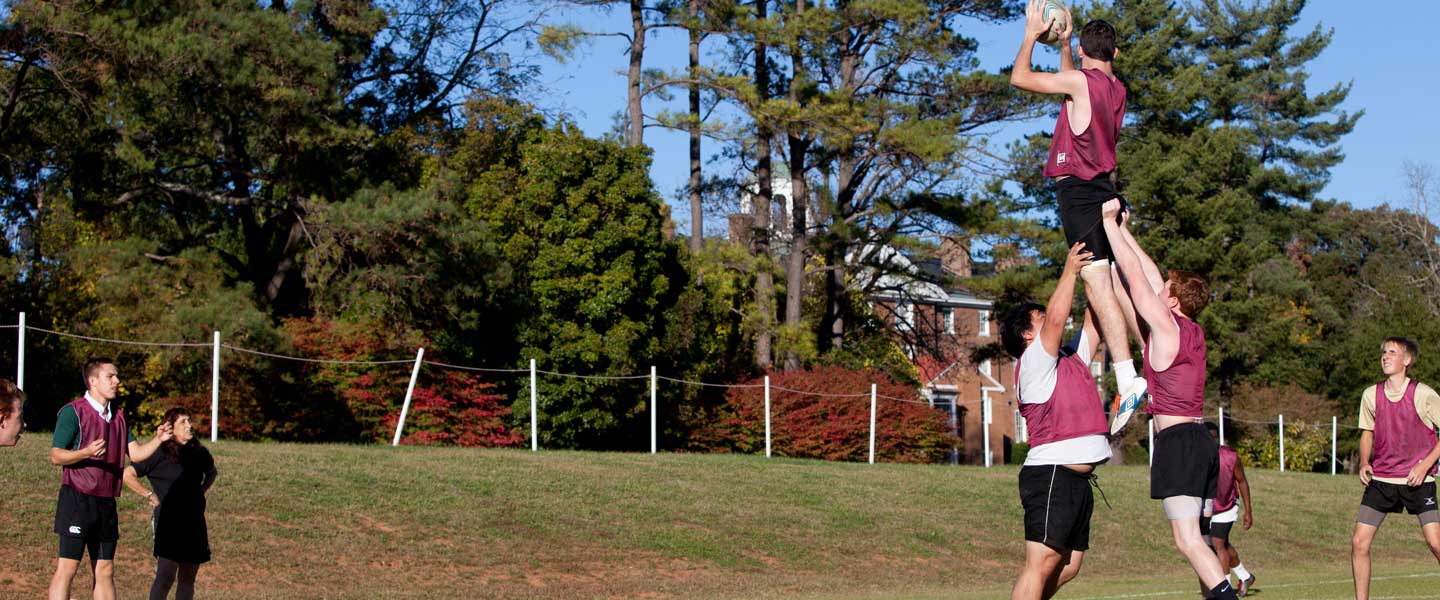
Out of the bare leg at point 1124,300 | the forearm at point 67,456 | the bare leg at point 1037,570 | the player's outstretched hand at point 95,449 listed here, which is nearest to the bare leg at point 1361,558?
the bare leg at point 1124,300

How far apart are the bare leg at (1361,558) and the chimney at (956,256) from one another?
2937 cm

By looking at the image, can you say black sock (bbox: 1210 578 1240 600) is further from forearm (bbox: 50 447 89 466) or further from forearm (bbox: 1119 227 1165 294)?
forearm (bbox: 50 447 89 466)

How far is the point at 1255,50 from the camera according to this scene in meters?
60.3

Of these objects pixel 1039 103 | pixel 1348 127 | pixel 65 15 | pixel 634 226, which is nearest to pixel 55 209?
pixel 65 15

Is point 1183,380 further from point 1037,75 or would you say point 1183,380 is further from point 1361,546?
point 1361,546

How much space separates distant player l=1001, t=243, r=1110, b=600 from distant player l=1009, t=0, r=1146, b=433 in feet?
0.93

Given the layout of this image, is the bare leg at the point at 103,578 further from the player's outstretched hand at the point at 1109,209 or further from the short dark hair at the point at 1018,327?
the player's outstretched hand at the point at 1109,209

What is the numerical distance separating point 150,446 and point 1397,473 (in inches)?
382

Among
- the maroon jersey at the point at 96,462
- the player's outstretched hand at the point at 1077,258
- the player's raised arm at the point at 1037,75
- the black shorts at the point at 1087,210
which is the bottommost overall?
the maroon jersey at the point at 96,462

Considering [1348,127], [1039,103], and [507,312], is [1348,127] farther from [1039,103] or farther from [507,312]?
[507,312]

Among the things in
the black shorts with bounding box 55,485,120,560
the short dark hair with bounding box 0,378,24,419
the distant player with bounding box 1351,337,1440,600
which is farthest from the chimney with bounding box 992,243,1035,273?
the short dark hair with bounding box 0,378,24,419

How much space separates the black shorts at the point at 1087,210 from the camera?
8000 millimetres

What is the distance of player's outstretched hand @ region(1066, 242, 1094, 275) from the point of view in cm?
714

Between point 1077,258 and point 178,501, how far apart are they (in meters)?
6.89
